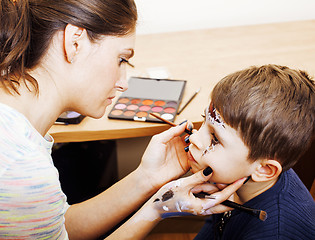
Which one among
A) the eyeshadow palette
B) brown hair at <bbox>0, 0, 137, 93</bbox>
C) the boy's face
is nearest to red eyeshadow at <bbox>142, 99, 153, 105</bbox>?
the eyeshadow palette

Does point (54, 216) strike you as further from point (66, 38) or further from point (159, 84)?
point (159, 84)

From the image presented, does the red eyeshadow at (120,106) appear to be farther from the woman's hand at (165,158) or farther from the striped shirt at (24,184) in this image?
the striped shirt at (24,184)

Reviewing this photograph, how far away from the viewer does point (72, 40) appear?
2.19ft

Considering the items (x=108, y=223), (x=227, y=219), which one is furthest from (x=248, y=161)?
(x=108, y=223)

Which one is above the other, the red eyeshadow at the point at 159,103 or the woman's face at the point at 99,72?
the woman's face at the point at 99,72

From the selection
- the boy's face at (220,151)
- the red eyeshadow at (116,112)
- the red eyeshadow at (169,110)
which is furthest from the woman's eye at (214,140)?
the red eyeshadow at (116,112)

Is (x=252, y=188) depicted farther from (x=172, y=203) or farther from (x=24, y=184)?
(x=24, y=184)

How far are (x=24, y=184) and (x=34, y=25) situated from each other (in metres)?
0.33

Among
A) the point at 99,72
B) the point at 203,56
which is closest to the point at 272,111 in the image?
the point at 99,72

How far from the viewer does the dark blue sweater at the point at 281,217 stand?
697mm

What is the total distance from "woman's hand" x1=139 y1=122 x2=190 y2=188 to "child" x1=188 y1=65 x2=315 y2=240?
0.10 metres

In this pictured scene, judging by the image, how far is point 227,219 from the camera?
841 millimetres

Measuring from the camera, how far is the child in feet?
2.27

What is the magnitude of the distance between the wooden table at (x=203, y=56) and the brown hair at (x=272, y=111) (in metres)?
0.22
